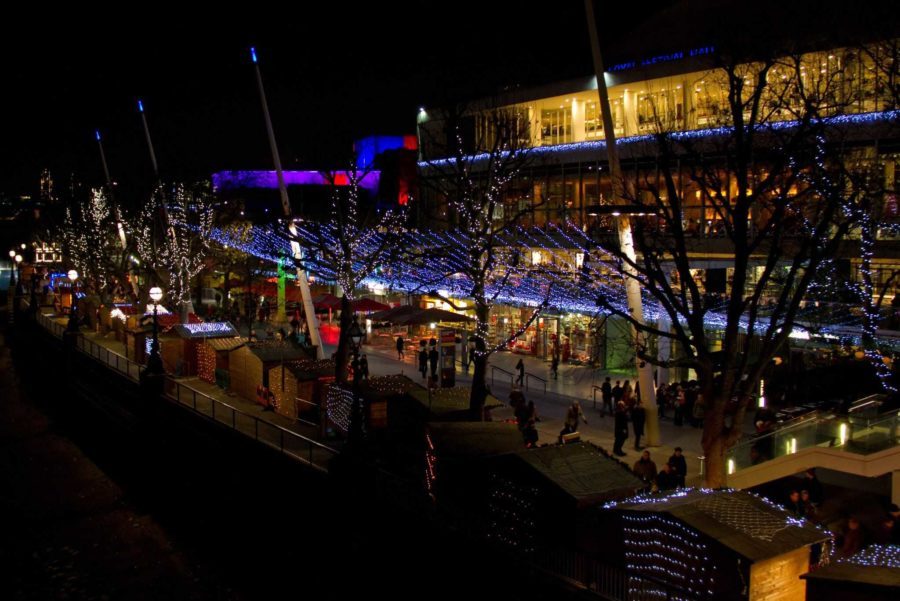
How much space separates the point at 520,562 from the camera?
10.6m

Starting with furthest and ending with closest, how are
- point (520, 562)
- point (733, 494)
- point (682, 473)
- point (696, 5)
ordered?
point (696, 5)
point (682, 473)
point (520, 562)
point (733, 494)

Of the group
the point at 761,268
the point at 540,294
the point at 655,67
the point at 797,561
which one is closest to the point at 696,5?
the point at 655,67

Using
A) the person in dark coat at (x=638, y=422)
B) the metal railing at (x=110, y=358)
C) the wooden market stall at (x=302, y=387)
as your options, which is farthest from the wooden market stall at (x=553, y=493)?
the metal railing at (x=110, y=358)

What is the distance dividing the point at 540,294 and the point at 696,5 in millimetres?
21808

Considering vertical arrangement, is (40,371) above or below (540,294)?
below

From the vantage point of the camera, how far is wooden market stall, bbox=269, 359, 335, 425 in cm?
2098

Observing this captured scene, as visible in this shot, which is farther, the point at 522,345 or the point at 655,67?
the point at 522,345

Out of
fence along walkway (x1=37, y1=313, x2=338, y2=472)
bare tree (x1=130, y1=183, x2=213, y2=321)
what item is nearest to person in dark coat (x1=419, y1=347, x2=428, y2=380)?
fence along walkway (x1=37, y1=313, x2=338, y2=472)

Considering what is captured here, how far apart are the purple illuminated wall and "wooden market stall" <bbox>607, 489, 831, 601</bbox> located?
61416 mm

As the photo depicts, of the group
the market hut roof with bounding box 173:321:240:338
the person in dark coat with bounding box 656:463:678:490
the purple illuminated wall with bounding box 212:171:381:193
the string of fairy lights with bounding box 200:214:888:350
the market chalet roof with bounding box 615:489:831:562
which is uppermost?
the purple illuminated wall with bounding box 212:171:381:193

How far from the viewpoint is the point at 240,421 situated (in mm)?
20922

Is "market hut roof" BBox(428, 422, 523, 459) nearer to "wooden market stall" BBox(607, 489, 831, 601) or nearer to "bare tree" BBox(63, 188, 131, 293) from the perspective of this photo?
"wooden market stall" BBox(607, 489, 831, 601)

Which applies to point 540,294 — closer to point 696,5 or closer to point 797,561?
point 797,561

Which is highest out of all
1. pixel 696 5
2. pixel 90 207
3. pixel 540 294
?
pixel 696 5
